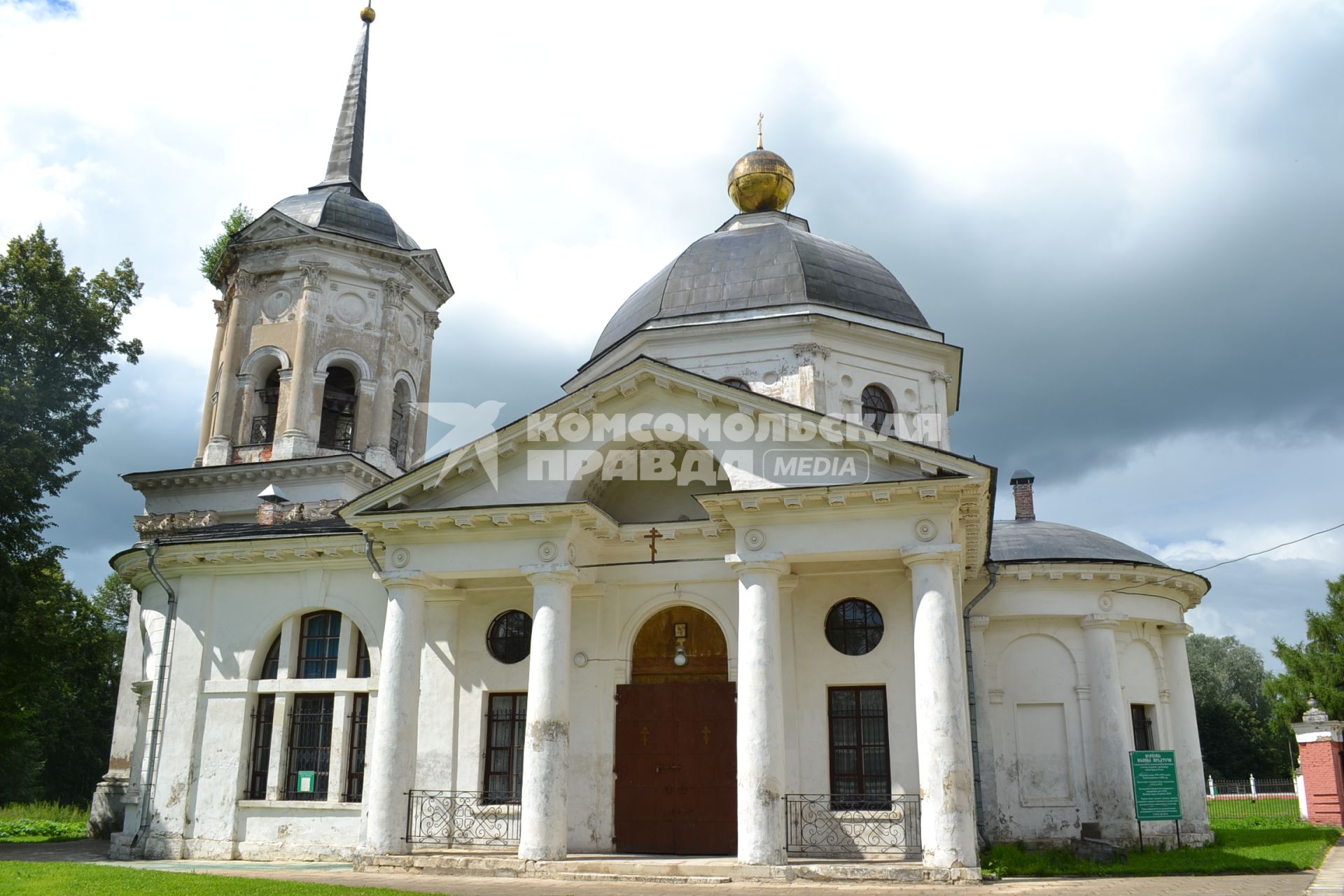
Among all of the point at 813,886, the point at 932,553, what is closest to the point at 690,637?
the point at 932,553

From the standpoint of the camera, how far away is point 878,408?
784 inches

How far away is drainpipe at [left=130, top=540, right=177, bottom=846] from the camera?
1684cm

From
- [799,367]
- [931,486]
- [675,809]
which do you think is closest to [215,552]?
[675,809]

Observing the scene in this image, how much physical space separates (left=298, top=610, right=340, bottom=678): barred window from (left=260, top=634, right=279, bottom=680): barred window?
438 millimetres

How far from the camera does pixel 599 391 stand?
15102 millimetres

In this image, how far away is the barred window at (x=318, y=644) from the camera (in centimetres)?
1727

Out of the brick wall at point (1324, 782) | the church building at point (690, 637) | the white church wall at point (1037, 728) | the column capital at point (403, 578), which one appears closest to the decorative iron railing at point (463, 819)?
the church building at point (690, 637)

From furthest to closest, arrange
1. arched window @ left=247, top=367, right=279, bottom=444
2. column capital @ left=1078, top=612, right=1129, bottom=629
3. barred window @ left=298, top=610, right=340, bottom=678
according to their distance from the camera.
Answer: arched window @ left=247, top=367, right=279, bottom=444 → column capital @ left=1078, top=612, right=1129, bottom=629 → barred window @ left=298, top=610, right=340, bottom=678

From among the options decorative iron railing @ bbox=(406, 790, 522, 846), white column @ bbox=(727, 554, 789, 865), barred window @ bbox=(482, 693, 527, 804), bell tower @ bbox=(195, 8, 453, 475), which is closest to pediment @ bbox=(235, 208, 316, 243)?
bell tower @ bbox=(195, 8, 453, 475)

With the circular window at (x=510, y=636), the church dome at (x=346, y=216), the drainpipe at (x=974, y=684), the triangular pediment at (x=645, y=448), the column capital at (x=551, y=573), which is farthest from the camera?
the church dome at (x=346, y=216)

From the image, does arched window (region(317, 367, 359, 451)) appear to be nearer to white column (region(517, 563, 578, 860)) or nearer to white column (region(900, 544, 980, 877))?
white column (region(517, 563, 578, 860))

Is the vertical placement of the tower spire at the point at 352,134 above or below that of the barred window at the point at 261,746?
above

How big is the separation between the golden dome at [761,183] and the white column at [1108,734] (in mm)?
11368

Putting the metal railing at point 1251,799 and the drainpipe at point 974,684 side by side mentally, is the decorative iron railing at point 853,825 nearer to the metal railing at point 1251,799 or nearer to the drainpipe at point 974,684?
the drainpipe at point 974,684
